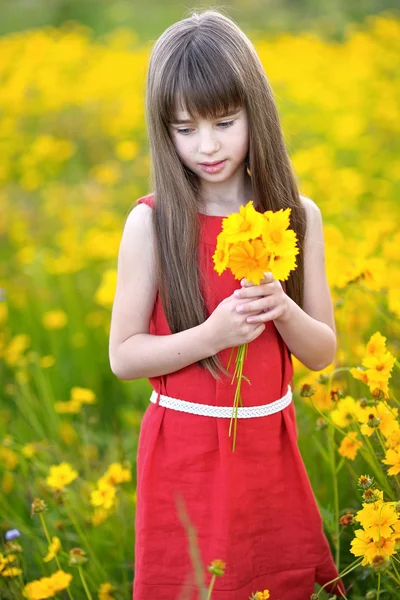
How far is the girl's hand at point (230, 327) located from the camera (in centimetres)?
130

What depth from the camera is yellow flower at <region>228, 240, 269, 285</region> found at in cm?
113

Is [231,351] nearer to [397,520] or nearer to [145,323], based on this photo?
[145,323]

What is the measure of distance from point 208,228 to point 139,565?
64cm

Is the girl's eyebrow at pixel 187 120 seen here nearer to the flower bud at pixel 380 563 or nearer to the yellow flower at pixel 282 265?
the yellow flower at pixel 282 265

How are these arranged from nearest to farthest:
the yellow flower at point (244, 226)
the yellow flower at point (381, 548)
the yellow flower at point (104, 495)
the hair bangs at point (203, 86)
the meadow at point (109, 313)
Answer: the yellow flower at point (244, 226) → the yellow flower at point (381, 548) → the hair bangs at point (203, 86) → the meadow at point (109, 313) → the yellow flower at point (104, 495)

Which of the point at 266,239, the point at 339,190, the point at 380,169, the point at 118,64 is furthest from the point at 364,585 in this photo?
the point at 118,64

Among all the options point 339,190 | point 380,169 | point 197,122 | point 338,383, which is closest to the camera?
point 197,122

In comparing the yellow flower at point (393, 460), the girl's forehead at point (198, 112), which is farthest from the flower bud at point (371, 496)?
the girl's forehead at point (198, 112)

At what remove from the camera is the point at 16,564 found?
158 centimetres

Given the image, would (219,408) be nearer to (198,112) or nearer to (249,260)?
(249,260)

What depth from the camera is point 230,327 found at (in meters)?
1.30

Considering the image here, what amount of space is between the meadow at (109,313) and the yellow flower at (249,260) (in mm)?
332

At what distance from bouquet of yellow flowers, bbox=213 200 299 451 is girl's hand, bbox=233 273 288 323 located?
0.10 metres

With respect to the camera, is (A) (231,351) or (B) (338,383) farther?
(B) (338,383)
